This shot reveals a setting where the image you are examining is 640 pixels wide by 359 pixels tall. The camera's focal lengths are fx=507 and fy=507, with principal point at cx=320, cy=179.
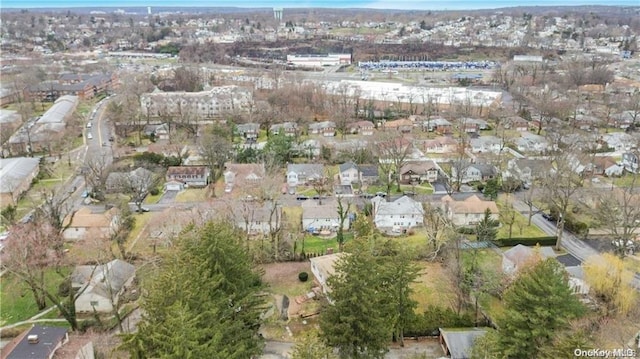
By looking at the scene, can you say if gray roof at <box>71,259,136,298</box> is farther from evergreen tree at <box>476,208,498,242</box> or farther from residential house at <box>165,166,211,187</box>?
evergreen tree at <box>476,208,498,242</box>

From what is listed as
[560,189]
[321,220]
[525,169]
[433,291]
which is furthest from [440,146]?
[433,291]

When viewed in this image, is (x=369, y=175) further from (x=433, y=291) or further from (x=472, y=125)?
(x=472, y=125)

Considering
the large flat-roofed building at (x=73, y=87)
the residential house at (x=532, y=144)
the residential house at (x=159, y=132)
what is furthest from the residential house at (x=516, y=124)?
the large flat-roofed building at (x=73, y=87)

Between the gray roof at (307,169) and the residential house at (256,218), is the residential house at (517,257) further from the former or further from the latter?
the gray roof at (307,169)

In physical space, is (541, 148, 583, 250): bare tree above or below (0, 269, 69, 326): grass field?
above

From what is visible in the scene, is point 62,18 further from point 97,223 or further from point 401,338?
point 401,338

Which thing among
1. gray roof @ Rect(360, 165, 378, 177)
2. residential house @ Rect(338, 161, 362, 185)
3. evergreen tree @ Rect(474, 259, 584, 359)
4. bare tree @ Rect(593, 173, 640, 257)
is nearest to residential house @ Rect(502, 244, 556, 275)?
bare tree @ Rect(593, 173, 640, 257)
